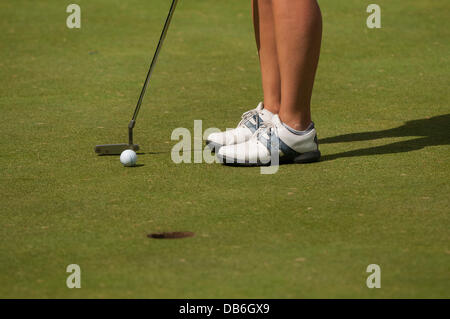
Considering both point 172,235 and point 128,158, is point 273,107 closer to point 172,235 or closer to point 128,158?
point 128,158

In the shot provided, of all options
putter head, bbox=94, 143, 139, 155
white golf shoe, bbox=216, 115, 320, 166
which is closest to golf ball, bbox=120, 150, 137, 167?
putter head, bbox=94, 143, 139, 155

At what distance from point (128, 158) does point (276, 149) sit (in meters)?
0.77

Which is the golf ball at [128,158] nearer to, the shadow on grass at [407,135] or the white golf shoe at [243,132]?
the white golf shoe at [243,132]

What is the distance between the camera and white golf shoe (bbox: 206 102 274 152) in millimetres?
4660

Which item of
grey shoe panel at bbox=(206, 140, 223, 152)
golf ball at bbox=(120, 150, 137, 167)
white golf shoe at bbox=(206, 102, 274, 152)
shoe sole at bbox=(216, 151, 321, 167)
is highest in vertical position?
white golf shoe at bbox=(206, 102, 274, 152)

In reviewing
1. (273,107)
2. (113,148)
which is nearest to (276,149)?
(273,107)

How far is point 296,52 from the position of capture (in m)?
4.34

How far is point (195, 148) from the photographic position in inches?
187

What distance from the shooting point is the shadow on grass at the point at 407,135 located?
463 centimetres

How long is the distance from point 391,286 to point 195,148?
212 centimetres

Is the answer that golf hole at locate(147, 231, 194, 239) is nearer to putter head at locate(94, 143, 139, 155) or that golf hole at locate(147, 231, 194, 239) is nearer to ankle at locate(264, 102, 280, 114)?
putter head at locate(94, 143, 139, 155)

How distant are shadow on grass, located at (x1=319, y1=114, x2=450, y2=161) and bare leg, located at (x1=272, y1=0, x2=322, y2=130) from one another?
31cm

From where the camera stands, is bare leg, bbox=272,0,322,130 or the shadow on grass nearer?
bare leg, bbox=272,0,322,130
